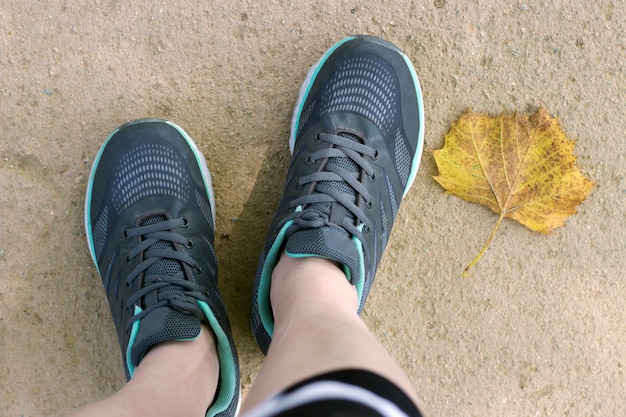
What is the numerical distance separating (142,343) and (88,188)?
1.72 feet

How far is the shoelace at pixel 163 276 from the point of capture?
1.25m

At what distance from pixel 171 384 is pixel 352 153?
0.74 metres

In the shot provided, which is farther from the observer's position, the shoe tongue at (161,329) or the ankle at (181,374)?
the shoe tongue at (161,329)

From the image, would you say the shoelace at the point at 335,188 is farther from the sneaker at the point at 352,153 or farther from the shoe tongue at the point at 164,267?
the shoe tongue at the point at 164,267

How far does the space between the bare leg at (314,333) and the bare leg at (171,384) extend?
22 cm

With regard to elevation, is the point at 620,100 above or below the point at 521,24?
below

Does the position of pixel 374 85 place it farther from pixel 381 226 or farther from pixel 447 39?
pixel 381 226

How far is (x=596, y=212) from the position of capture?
5.05ft

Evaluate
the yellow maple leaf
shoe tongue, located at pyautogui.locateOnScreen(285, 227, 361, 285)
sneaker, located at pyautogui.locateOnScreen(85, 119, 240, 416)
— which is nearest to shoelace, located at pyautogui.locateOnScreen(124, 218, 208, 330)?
sneaker, located at pyautogui.locateOnScreen(85, 119, 240, 416)

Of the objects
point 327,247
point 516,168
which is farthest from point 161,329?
point 516,168

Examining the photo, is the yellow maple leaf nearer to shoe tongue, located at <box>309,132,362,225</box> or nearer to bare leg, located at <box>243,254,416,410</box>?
shoe tongue, located at <box>309,132,362,225</box>

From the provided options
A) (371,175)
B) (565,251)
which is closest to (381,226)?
(371,175)

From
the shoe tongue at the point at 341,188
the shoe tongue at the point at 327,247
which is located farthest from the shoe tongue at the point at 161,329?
the shoe tongue at the point at 341,188

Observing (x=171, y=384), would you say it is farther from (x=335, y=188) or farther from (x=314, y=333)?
(x=335, y=188)
